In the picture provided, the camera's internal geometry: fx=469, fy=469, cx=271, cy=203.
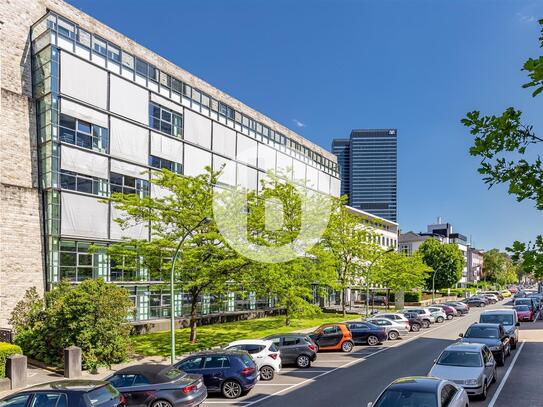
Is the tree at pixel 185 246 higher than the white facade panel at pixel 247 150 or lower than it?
lower

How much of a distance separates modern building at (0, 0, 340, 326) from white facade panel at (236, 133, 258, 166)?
8415mm

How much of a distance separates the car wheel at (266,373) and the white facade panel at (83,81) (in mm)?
21274

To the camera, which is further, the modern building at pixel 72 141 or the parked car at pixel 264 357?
the modern building at pixel 72 141

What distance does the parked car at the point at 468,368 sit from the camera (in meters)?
13.9

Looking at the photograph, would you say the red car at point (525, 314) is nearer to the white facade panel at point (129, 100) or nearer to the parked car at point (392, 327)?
the parked car at point (392, 327)

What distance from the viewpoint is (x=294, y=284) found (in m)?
31.2

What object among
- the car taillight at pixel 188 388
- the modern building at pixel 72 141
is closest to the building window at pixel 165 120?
the modern building at pixel 72 141

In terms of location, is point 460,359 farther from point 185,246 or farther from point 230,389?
point 185,246

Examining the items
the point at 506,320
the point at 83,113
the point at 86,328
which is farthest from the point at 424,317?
the point at 83,113

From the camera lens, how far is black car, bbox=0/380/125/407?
9789 millimetres

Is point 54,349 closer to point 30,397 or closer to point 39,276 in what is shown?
point 39,276

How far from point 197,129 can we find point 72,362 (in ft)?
81.7

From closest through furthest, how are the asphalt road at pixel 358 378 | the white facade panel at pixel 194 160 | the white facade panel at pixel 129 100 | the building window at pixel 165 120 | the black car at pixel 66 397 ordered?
the black car at pixel 66 397
the asphalt road at pixel 358 378
the white facade panel at pixel 129 100
the building window at pixel 165 120
the white facade panel at pixel 194 160

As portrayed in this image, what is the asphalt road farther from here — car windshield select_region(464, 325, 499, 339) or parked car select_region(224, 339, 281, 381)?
car windshield select_region(464, 325, 499, 339)
